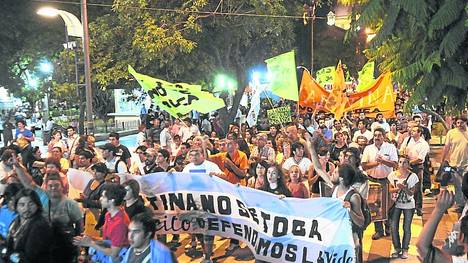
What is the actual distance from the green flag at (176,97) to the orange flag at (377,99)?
3926mm

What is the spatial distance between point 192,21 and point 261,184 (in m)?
13.2

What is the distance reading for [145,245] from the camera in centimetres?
452

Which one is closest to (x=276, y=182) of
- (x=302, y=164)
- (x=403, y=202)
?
(x=302, y=164)

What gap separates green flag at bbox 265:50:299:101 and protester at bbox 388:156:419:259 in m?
4.02

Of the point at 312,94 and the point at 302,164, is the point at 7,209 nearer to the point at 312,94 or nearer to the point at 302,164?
the point at 302,164

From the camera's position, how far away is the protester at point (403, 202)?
8.02 m

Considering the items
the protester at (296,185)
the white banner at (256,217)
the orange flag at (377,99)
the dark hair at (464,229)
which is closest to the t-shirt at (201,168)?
the white banner at (256,217)

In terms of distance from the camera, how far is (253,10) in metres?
21.1

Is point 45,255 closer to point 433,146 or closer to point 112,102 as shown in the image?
point 433,146

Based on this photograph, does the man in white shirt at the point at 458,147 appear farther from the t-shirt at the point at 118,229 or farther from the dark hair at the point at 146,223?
the dark hair at the point at 146,223

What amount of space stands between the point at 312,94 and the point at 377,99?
2.25 m

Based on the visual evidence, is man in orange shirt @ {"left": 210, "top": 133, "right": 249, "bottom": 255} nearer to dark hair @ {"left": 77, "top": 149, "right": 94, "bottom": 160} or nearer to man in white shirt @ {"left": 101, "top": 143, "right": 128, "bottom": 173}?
man in white shirt @ {"left": 101, "top": 143, "right": 128, "bottom": 173}

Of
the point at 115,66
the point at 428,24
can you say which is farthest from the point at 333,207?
the point at 115,66

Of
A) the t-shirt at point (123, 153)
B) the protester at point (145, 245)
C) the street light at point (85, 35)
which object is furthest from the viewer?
the street light at point (85, 35)
